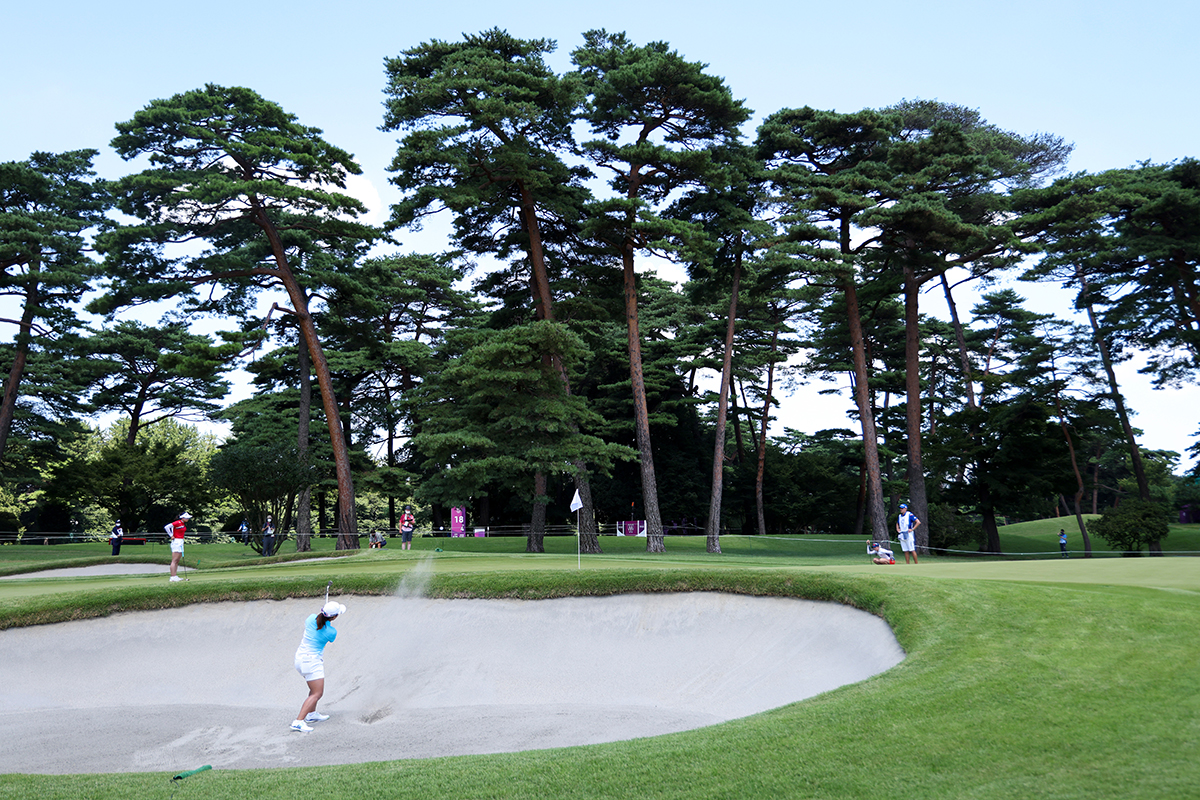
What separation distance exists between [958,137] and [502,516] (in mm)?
36371

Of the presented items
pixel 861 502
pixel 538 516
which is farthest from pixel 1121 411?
pixel 538 516

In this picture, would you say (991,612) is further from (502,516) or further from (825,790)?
(502,516)

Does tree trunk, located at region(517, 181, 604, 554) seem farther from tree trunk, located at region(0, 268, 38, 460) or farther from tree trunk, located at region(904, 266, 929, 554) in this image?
tree trunk, located at region(0, 268, 38, 460)

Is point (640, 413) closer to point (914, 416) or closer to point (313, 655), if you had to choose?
point (914, 416)

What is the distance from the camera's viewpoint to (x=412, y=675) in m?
13.0

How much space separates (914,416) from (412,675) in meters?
25.8

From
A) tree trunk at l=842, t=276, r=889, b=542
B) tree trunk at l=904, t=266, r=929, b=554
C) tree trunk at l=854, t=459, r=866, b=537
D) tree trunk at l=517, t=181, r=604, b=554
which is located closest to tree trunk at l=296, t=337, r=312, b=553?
tree trunk at l=517, t=181, r=604, b=554

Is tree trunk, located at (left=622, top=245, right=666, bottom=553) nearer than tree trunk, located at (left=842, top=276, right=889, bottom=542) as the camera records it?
Yes

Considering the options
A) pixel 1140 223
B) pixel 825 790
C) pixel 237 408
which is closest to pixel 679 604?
pixel 825 790

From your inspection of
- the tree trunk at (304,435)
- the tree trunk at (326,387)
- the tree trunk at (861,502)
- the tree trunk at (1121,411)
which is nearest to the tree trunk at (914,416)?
the tree trunk at (1121,411)

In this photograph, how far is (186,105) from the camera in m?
28.5

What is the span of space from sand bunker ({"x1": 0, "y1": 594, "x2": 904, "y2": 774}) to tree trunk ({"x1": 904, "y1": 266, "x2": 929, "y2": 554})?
22054 millimetres

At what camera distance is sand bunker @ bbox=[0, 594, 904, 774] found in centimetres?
1001

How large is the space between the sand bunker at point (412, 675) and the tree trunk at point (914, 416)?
72.4 feet
